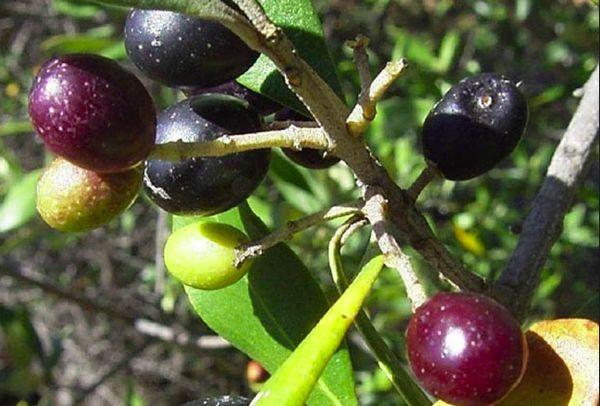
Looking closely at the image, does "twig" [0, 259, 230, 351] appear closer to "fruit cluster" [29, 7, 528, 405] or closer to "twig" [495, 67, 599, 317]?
"twig" [495, 67, 599, 317]

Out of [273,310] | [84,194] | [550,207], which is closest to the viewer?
[84,194]

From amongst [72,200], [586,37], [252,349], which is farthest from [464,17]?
[72,200]

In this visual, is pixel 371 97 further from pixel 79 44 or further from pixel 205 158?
pixel 79 44

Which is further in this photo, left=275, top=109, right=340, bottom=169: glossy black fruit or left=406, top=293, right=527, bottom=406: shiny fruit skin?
left=275, top=109, right=340, bottom=169: glossy black fruit

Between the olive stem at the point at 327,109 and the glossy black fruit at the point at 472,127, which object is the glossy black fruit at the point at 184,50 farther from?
the glossy black fruit at the point at 472,127

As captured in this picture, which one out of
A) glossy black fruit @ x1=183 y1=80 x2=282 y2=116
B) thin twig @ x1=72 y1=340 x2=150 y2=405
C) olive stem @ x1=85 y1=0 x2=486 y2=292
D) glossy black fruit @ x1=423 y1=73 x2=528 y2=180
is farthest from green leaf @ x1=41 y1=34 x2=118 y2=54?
olive stem @ x1=85 y1=0 x2=486 y2=292

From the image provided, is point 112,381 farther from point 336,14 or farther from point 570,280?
point 570,280

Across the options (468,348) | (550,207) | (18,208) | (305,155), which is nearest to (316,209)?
(18,208)
